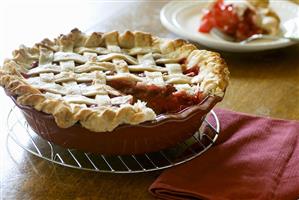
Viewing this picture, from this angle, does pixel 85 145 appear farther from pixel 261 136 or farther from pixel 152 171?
pixel 261 136

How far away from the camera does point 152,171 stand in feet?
3.19

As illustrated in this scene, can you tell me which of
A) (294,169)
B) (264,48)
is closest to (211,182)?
(294,169)

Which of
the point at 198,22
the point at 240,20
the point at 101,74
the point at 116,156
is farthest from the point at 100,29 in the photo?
the point at 116,156

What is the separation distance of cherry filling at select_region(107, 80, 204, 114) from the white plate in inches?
16.3

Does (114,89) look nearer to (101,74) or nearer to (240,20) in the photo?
(101,74)

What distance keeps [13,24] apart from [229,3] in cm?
58

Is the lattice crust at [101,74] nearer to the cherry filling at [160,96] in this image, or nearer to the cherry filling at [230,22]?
the cherry filling at [160,96]

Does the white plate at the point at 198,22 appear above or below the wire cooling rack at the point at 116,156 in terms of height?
below

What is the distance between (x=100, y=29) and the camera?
1.59m

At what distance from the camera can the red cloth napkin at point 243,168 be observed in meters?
0.90

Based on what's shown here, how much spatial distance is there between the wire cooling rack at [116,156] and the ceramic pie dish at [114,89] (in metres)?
0.04

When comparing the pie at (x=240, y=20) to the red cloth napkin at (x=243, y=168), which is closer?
the red cloth napkin at (x=243, y=168)

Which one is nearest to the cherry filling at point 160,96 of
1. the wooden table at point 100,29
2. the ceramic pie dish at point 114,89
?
the ceramic pie dish at point 114,89

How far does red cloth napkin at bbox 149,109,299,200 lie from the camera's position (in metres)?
0.90
